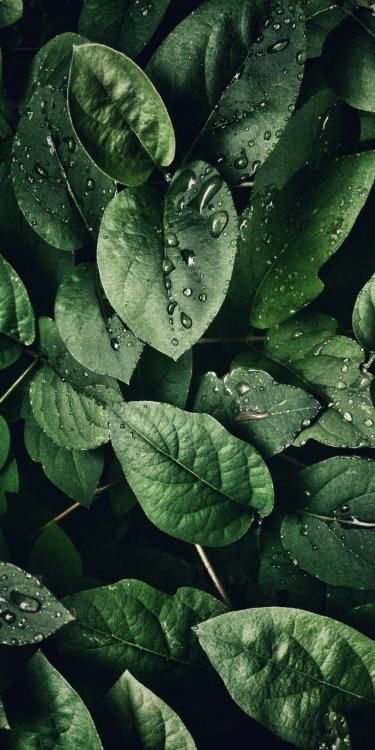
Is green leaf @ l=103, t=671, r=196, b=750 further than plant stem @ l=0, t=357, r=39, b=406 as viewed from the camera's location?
No

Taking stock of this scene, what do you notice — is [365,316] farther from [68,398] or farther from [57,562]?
[57,562]

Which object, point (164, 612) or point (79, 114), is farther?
point (164, 612)

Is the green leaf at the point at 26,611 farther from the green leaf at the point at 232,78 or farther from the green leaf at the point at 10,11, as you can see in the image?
the green leaf at the point at 10,11

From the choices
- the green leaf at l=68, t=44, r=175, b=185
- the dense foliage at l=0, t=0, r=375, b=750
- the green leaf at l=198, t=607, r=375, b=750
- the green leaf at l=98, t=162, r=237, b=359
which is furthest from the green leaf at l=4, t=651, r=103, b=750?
the green leaf at l=68, t=44, r=175, b=185

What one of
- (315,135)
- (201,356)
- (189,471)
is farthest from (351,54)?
(189,471)

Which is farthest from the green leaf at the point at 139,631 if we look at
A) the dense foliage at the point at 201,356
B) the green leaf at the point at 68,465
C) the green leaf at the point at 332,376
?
the green leaf at the point at 332,376

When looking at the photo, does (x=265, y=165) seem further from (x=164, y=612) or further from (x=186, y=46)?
(x=164, y=612)

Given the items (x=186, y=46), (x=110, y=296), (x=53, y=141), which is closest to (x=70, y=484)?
(x=110, y=296)

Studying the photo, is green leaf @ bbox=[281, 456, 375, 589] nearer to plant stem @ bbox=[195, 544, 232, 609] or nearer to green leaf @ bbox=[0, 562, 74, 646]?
plant stem @ bbox=[195, 544, 232, 609]

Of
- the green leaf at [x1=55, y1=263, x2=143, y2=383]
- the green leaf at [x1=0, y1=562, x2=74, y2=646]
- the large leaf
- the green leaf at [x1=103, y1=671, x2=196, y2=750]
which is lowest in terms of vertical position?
the green leaf at [x1=103, y1=671, x2=196, y2=750]
